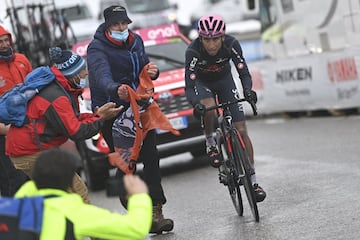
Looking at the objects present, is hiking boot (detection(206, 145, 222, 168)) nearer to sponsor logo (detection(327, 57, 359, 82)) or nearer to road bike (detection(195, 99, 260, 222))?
road bike (detection(195, 99, 260, 222))

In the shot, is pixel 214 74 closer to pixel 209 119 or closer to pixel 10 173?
pixel 209 119

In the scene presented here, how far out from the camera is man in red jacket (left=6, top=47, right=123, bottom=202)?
6.30 metres

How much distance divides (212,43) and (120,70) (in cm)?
104

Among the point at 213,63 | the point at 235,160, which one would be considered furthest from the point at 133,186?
the point at 213,63

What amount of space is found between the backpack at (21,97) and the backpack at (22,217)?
2.18 meters

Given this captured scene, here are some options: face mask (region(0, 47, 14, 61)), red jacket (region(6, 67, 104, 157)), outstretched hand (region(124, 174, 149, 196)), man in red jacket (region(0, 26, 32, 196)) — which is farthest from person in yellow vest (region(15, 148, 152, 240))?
face mask (region(0, 47, 14, 61))

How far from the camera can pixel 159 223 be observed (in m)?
8.04

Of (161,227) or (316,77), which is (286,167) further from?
(316,77)

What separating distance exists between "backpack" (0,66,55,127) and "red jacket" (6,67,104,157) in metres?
0.04

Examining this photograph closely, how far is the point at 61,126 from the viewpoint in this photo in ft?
20.6

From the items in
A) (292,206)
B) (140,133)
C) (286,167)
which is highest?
(140,133)

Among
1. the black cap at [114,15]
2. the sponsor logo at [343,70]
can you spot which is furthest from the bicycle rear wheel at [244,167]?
the sponsor logo at [343,70]

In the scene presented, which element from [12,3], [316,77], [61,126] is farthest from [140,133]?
[316,77]

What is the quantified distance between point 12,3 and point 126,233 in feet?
42.5
